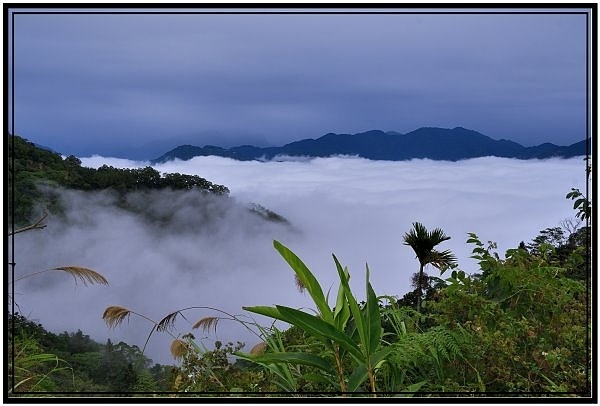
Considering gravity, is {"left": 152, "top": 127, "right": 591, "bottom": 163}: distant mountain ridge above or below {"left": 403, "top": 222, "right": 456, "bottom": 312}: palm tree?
above

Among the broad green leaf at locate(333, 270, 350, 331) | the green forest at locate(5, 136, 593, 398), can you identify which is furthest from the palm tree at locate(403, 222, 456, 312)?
the broad green leaf at locate(333, 270, 350, 331)

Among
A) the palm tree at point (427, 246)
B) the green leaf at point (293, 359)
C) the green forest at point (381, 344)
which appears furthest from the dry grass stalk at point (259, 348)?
the palm tree at point (427, 246)

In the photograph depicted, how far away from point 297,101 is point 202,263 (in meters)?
0.98

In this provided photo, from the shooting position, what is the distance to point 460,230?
2814 mm

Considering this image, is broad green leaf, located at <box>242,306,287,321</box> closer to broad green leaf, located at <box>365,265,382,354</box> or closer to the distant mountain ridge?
broad green leaf, located at <box>365,265,382,354</box>

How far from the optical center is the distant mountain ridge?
3803 millimetres

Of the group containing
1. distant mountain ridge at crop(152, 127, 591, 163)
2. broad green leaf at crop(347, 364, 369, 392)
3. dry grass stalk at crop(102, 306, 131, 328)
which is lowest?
broad green leaf at crop(347, 364, 369, 392)

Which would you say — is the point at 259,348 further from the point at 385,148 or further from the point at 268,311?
the point at 385,148

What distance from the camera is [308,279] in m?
1.88

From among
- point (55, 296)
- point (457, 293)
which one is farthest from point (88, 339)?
point (457, 293)

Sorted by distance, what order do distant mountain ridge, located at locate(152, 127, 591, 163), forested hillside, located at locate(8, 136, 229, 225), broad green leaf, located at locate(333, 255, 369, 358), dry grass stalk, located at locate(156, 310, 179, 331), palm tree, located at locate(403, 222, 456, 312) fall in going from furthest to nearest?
distant mountain ridge, located at locate(152, 127, 591, 163), forested hillside, located at locate(8, 136, 229, 225), palm tree, located at locate(403, 222, 456, 312), dry grass stalk, located at locate(156, 310, 179, 331), broad green leaf, located at locate(333, 255, 369, 358)

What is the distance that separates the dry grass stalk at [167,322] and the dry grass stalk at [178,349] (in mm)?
52

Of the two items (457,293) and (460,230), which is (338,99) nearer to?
(460,230)

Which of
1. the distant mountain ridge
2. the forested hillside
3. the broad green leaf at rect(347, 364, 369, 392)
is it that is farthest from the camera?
the distant mountain ridge
